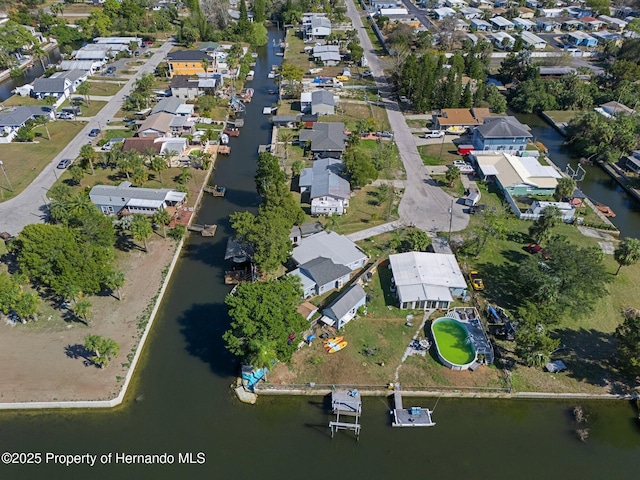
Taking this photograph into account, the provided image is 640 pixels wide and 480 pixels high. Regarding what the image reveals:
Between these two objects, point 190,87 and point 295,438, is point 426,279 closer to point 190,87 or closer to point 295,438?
point 295,438

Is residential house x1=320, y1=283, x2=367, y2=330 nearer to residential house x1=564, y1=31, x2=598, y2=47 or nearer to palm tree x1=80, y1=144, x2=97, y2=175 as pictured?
palm tree x1=80, y1=144, x2=97, y2=175

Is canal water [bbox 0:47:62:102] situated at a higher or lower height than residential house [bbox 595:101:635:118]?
higher

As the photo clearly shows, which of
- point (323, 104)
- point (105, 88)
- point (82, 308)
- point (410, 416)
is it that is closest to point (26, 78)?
point (105, 88)

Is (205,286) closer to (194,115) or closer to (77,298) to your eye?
(77,298)

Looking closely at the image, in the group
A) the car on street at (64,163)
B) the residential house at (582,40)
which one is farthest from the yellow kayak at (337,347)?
the residential house at (582,40)

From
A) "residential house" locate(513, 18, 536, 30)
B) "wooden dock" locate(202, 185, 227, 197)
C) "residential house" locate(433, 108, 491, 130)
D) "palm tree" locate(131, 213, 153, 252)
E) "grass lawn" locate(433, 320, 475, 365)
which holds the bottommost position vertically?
"grass lawn" locate(433, 320, 475, 365)

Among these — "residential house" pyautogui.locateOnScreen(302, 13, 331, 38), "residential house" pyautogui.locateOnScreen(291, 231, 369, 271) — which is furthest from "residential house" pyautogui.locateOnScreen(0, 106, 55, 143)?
"residential house" pyautogui.locateOnScreen(302, 13, 331, 38)

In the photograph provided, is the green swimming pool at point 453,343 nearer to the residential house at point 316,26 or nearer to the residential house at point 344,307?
the residential house at point 344,307
